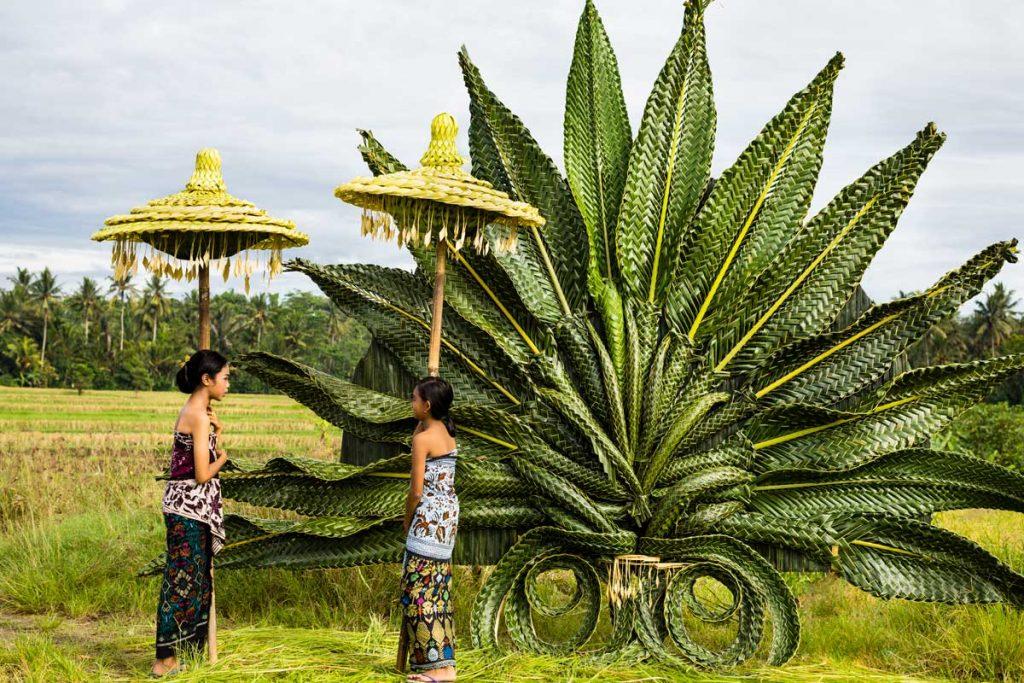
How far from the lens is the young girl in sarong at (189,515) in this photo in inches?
182

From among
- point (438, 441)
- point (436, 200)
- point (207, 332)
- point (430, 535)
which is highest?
point (436, 200)

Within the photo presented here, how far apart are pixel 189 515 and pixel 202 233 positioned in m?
1.42

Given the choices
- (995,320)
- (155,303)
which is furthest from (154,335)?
(995,320)

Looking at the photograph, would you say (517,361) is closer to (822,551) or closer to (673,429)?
(673,429)

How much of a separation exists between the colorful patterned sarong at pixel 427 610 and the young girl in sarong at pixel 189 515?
1039 millimetres

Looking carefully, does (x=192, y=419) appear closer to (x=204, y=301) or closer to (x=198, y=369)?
(x=198, y=369)

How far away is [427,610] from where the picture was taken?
4.36 meters

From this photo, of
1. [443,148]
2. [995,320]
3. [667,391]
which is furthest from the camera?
[995,320]

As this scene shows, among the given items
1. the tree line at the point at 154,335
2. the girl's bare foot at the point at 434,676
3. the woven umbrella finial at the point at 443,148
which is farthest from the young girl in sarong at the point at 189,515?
the tree line at the point at 154,335

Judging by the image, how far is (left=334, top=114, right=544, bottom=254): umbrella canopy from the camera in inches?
179

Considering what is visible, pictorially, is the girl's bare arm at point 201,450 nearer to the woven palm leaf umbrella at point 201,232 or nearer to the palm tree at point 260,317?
the woven palm leaf umbrella at point 201,232

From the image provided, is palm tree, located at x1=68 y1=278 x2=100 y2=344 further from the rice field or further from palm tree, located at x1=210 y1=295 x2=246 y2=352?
the rice field

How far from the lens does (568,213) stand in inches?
233

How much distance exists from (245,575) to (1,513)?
10.9 ft
